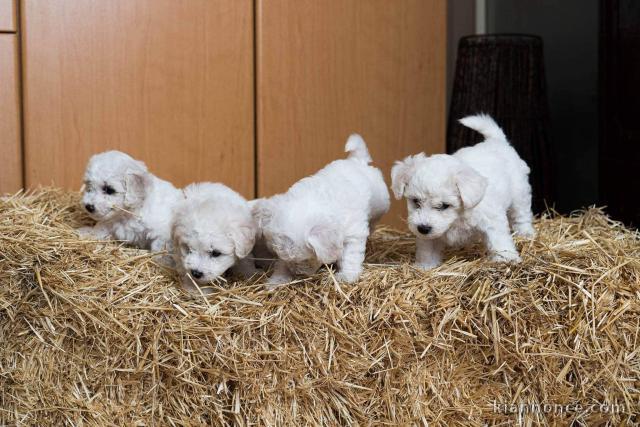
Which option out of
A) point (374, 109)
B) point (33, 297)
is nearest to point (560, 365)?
point (33, 297)

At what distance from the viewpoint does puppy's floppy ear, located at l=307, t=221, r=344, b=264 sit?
278 centimetres

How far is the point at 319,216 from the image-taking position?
2863mm

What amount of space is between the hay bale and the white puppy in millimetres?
133

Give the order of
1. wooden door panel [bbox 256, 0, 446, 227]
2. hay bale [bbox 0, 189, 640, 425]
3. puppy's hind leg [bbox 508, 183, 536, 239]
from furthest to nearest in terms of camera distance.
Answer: wooden door panel [bbox 256, 0, 446, 227] < puppy's hind leg [bbox 508, 183, 536, 239] < hay bale [bbox 0, 189, 640, 425]

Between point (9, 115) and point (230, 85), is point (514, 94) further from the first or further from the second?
point (9, 115)

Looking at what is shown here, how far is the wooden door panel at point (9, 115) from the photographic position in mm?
3869

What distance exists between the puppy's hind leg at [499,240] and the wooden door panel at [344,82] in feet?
3.95

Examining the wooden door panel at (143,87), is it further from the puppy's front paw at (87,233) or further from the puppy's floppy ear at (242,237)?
the puppy's floppy ear at (242,237)

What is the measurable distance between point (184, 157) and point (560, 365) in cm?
229

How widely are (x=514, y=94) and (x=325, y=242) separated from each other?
2.71 m

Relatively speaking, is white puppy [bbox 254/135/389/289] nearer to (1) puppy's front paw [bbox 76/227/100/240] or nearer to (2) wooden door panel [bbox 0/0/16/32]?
(1) puppy's front paw [bbox 76/227/100/240]

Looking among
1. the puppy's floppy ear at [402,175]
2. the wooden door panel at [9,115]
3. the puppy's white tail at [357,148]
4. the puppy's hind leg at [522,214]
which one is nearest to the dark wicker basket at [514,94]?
the puppy's hind leg at [522,214]

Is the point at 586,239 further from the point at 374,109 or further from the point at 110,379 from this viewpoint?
the point at 110,379

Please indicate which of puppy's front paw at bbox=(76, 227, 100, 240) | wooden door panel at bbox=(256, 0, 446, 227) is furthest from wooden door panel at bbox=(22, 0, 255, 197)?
puppy's front paw at bbox=(76, 227, 100, 240)
